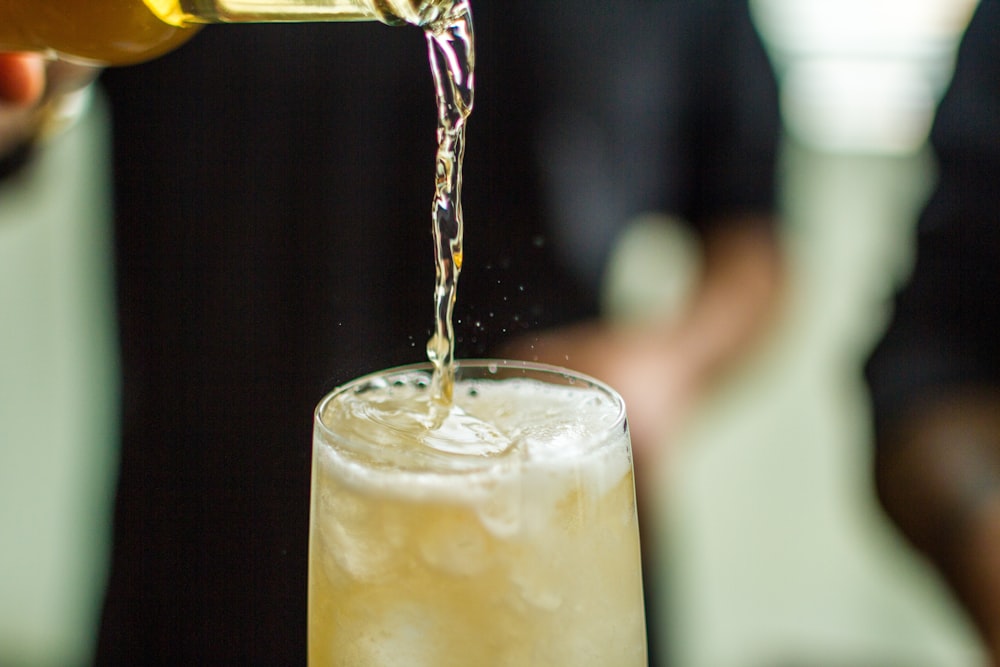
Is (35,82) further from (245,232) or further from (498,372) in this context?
(245,232)

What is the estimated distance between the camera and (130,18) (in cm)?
72

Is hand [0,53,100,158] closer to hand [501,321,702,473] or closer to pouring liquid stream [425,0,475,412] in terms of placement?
pouring liquid stream [425,0,475,412]

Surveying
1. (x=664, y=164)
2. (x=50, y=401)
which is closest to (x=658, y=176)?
(x=664, y=164)

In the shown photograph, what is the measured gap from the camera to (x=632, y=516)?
673 mm

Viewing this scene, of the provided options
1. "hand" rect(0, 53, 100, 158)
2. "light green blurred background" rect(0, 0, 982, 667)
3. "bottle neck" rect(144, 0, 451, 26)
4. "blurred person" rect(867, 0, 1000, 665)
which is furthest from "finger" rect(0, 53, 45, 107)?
"light green blurred background" rect(0, 0, 982, 667)

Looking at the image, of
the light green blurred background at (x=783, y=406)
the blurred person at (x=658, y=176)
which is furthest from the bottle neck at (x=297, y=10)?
the light green blurred background at (x=783, y=406)

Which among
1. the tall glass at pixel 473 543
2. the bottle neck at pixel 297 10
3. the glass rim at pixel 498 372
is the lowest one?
the tall glass at pixel 473 543

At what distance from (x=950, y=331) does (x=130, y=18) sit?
1184 mm

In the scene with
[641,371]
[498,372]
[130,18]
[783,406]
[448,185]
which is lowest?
[783,406]

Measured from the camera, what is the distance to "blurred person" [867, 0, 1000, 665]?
4.42ft

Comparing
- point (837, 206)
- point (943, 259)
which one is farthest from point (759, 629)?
point (943, 259)

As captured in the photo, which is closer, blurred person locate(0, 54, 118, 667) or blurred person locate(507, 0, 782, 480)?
blurred person locate(507, 0, 782, 480)

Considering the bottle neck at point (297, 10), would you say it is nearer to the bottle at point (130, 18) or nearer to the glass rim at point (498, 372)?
the bottle at point (130, 18)

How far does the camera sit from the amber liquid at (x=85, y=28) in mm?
708
